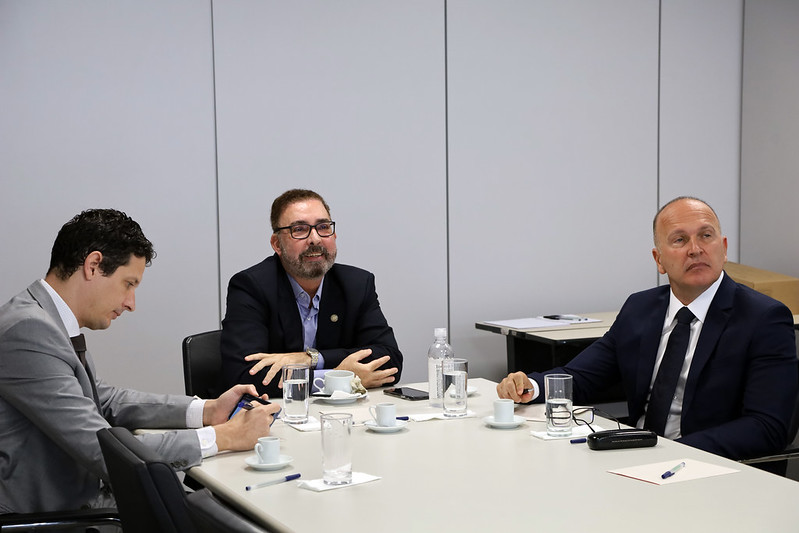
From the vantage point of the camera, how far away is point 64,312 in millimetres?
2160

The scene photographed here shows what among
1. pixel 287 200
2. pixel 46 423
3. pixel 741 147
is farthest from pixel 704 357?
pixel 741 147

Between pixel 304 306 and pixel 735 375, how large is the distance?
1661 mm

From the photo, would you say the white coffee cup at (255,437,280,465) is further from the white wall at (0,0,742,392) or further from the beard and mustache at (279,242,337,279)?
the white wall at (0,0,742,392)

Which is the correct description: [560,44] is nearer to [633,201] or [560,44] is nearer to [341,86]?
[633,201]

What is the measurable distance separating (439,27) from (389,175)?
934mm

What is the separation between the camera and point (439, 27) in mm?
4914

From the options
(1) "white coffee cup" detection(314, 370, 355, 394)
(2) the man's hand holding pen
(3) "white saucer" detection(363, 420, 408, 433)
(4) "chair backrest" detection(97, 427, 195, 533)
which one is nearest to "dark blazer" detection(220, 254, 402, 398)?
(1) "white coffee cup" detection(314, 370, 355, 394)

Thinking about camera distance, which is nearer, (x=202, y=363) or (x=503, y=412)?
(x=503, y=412)

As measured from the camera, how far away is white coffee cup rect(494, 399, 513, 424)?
2.36m

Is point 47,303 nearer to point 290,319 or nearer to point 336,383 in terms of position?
point 336,383

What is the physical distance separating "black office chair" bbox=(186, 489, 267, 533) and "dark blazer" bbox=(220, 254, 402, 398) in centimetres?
182

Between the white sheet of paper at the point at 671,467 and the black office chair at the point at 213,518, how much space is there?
1.01m

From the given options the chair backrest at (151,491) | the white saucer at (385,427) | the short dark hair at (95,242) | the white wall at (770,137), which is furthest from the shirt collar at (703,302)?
the white wall at (770,137)

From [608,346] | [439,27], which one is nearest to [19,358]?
[608,346]
